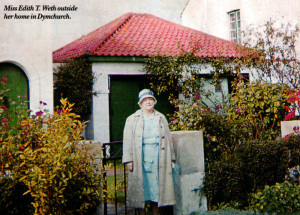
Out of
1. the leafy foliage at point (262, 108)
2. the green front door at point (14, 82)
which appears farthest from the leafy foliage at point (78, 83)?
the leafy foliage at point (262, 108)

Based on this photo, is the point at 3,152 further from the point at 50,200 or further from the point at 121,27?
the point at 121,27

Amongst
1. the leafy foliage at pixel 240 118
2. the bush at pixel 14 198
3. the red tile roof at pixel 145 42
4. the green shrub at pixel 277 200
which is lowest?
the green shrub at pixel 277 200

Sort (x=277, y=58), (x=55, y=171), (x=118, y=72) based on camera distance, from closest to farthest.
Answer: (x=55, y=171) < (x=277, y=58) < (x=118, y=72)

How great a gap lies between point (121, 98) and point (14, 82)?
13.0 ft

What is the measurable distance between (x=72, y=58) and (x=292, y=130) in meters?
7.80

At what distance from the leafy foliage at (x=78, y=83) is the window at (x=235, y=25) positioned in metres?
7.04

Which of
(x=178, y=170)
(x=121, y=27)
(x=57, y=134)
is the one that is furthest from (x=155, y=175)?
(x=121, y=27)

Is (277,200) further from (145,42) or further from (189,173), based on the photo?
(145,42)

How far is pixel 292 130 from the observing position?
22.1 feet

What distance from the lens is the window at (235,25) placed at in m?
15.6

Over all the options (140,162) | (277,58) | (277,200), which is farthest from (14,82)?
(277,58)

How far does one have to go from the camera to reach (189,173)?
208 inches

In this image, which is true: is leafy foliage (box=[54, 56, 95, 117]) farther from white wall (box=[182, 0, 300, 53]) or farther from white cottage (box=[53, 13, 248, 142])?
white wall (box=[182, 0, 300, 53])

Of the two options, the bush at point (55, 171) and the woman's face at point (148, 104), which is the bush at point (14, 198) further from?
the woman's face at point (148, 104)
